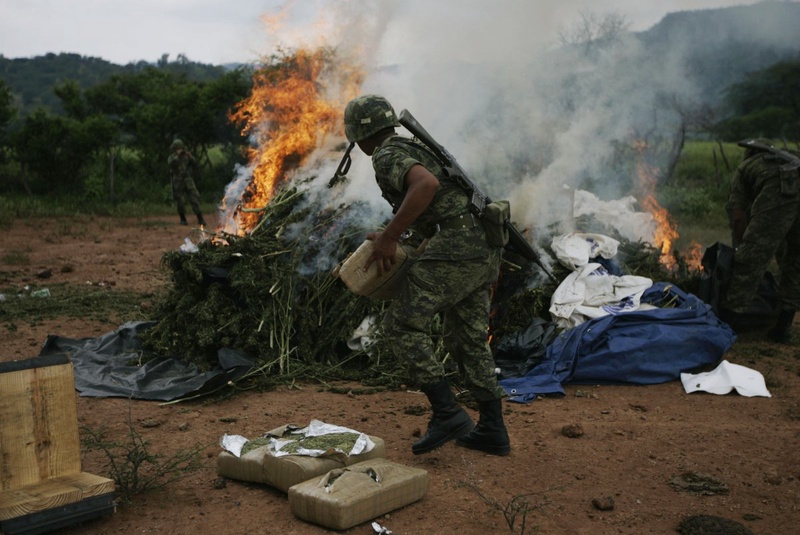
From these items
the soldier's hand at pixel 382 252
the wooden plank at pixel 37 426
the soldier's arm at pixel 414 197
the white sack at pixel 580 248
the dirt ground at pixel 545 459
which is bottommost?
the dirt ground at pixel 545 459

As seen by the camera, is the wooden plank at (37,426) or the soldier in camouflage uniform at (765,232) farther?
the soldier in camouflage uniform at (765,232)

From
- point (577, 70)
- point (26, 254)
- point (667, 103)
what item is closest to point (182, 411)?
point (577, 70)

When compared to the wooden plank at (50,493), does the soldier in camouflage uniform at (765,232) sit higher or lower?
higher

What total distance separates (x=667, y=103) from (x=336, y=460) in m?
9.73

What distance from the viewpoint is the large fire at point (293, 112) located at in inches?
309

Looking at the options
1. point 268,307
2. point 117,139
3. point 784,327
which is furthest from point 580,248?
point 117,139

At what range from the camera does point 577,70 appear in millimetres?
9812

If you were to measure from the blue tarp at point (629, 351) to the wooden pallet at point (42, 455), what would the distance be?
304 centimetres

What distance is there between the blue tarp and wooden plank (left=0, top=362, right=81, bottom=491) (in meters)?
3.05

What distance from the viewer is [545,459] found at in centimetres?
410

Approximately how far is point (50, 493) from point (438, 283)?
6.67 feet

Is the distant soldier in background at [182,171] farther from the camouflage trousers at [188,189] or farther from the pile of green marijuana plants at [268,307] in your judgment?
the pile of green marijuana plants at [268,307]

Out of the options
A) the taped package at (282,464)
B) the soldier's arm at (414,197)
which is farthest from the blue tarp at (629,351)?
the soldier's arm at (414,197)

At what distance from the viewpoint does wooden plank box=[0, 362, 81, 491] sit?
3.15 metres
